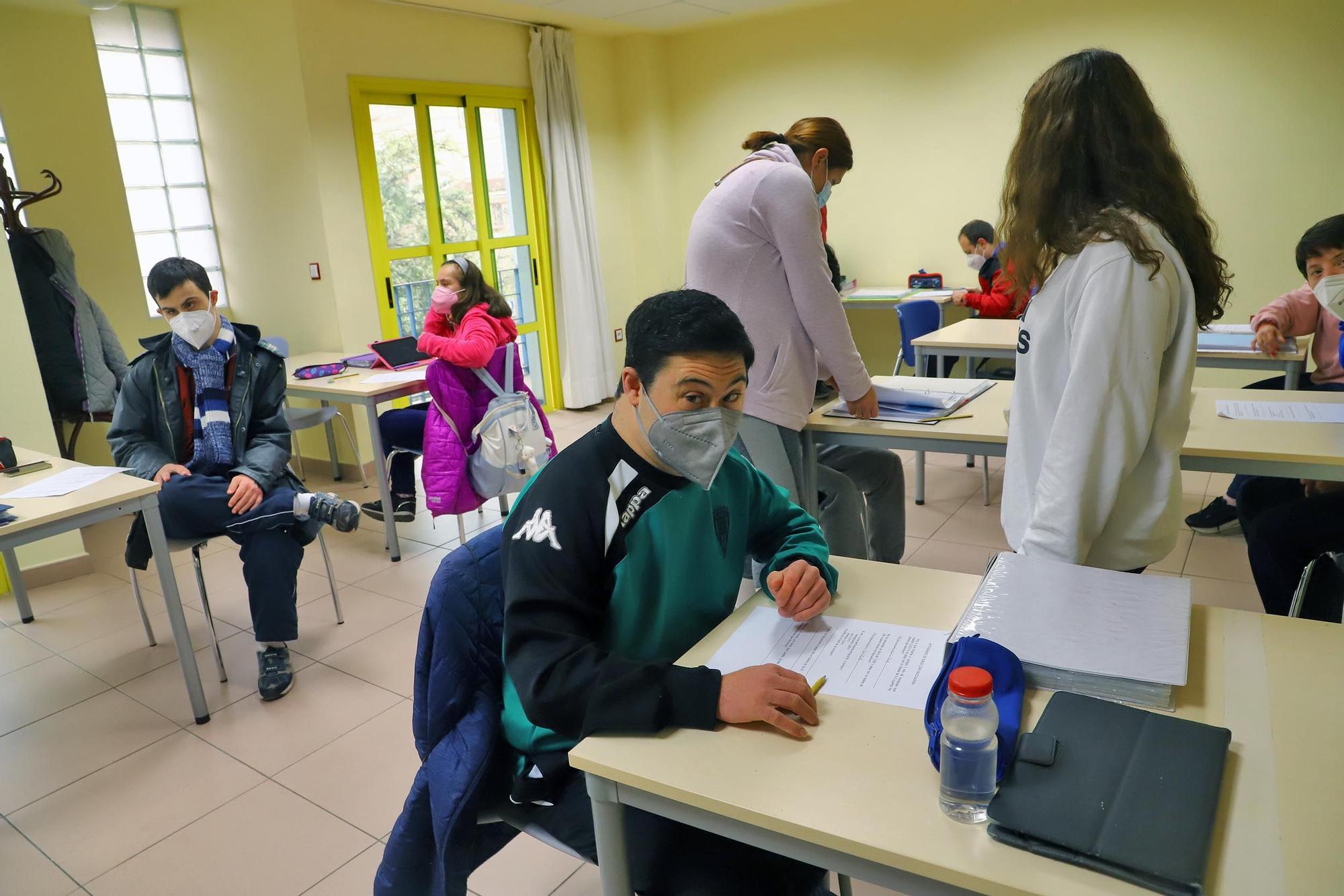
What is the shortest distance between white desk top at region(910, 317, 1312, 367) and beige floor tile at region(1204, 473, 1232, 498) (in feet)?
2.16

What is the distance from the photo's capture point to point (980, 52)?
538 centimetres

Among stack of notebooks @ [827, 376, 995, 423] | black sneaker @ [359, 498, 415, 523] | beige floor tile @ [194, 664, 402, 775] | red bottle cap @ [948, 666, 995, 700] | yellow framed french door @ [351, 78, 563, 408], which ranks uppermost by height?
yellow framed french door @ [351, 78, 563, 408]

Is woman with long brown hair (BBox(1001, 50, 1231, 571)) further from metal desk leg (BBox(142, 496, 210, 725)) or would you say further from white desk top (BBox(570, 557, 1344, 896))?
metal desk leg (BBox(142, 496, 210, 725))

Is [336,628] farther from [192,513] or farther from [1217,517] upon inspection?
[1217,517]

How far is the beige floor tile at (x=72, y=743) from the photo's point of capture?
92.0 inches

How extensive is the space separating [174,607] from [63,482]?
0.48 metres

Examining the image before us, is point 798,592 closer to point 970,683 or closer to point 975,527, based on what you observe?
point 970,683

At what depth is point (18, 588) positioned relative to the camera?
3283 mm

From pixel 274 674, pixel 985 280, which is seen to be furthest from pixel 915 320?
pixel 274 674

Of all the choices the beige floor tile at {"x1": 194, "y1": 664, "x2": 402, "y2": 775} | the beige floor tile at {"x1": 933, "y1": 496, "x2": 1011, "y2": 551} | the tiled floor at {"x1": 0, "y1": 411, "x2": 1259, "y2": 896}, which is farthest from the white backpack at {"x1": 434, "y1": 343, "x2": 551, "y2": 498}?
the beige floor tile at {"x1": 933, "y1": 496, "x2": 1011, "y2": 551}

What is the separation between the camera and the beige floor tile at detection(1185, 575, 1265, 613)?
289 cm

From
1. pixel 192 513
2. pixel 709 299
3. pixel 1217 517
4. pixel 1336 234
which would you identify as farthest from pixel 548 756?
pixel 1217 517

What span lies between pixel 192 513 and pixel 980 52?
5116 mm

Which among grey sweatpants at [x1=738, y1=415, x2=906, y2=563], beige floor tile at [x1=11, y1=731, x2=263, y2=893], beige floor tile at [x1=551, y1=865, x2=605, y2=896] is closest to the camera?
beige floor tile at [x1=551, y1=865, x2=605, y2=896]
